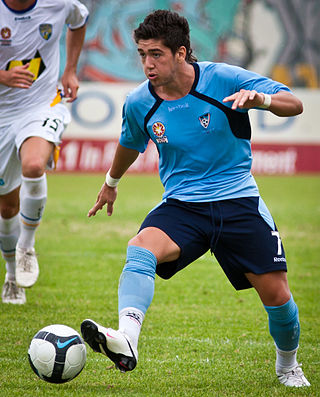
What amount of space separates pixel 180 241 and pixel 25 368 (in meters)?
1.37

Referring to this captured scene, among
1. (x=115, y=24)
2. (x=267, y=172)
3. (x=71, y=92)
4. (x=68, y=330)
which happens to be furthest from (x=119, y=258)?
(x=115, y=24)

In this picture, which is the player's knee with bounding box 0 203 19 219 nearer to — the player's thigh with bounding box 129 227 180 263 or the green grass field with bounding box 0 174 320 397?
the green grass field with bounding box 0 174 320 397

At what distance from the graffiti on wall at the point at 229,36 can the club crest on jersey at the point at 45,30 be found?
80.5 ft

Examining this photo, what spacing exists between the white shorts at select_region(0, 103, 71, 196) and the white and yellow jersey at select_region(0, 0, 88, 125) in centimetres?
11

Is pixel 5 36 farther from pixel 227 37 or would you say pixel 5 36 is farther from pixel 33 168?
pixel 227 37

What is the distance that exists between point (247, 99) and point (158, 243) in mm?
922

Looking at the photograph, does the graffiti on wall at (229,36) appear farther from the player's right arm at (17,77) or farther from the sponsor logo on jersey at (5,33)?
the player's right arm at (17,77)

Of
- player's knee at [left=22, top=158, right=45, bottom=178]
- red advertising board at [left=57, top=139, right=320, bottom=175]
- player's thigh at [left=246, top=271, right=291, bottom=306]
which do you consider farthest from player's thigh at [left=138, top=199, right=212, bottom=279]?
red advertising board at [left=57, top=139, right=320, bottom=175]

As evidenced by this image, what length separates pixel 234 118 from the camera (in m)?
4.25

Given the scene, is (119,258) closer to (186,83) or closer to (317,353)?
(317,353)

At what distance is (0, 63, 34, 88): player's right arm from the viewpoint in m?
6.05


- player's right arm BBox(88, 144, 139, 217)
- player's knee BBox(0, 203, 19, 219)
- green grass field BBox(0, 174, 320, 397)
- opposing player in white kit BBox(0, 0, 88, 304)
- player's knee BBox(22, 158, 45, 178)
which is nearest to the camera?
green grass field BBox(0, 174, 320, 397)

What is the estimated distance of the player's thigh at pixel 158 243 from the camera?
157 inches

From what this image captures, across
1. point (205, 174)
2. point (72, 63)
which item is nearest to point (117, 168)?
point (205, 174)
